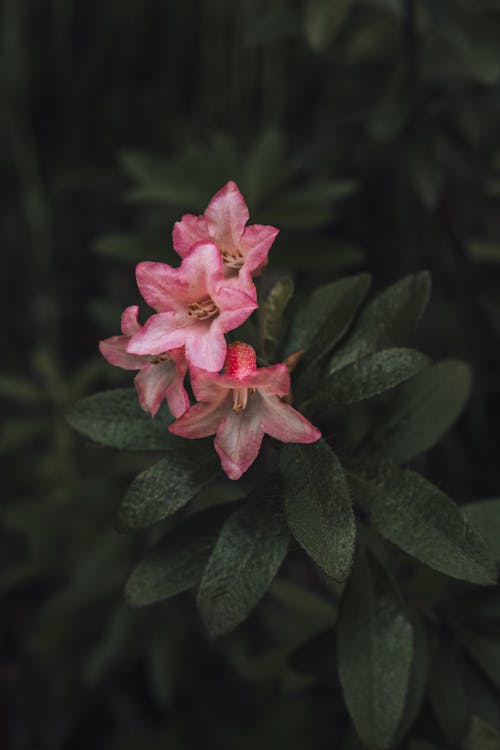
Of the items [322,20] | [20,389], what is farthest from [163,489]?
[20,389]

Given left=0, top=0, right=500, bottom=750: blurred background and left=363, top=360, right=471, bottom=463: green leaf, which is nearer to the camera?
left=363, top=360, right=471, bottom=463: green leaf

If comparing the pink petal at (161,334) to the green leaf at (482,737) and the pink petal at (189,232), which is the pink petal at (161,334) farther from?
the green leaf at (482,737)

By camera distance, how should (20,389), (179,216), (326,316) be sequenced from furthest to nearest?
(20,389) → (179,216) → (326,316)

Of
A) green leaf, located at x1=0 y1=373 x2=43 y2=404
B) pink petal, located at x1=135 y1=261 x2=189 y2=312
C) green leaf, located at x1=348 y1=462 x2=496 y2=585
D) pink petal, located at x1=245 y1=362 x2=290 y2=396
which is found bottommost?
green leaf, located at x1=0 y1=373 x2=43 y2=404

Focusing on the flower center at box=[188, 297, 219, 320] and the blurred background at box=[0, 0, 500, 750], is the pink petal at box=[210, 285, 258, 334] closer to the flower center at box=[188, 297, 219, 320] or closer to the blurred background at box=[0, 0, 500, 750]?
the flower center at box=[188, 297, 219, 320]

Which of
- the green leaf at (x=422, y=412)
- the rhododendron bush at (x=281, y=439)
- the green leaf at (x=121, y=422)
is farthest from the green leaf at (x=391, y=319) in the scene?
the green leaf at (x=121, y=422)

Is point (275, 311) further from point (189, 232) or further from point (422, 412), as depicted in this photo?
point (422, 412)

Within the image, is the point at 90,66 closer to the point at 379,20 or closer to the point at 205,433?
the point at 379,20

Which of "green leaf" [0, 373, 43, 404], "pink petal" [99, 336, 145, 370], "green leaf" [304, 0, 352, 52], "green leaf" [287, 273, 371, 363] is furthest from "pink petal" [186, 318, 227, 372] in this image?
"green leaf" [0, 373, 43, 404]
